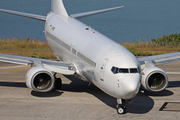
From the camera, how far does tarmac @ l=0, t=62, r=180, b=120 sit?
15.0 meters

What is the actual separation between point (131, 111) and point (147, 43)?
4136 centimetres

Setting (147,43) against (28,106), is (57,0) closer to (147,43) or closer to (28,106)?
(28,106)

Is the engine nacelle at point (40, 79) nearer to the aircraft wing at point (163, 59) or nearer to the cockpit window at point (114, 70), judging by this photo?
the cockpit window at point (114, 70)

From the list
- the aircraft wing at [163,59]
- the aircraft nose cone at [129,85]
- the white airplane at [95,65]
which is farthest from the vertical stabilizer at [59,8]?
the aircraft nose cone at [129,85]

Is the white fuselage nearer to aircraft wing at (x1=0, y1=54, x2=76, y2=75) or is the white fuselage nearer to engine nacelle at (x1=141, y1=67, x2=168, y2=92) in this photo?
aircraft wing at (x1=0, y1=54, x2=76, y2=75)

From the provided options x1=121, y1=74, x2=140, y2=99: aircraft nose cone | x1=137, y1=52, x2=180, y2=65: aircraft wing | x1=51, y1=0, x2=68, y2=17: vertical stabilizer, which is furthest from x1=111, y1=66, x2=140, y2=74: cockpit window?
x1=51, y1=0, x2=68, y2=17: vertical stabilizer

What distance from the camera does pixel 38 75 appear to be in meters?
18.5

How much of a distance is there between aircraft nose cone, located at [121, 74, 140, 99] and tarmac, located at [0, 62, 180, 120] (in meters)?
1.52

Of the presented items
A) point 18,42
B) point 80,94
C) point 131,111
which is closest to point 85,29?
point 80,94

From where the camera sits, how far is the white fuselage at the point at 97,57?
46.3 ft

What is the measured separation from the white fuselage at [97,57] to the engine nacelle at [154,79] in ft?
7.53

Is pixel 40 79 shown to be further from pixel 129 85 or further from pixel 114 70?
pixel 129 85

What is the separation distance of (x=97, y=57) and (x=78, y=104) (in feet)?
9.70

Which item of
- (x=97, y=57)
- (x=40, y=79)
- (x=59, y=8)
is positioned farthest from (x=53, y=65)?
(x=59, y=8)
